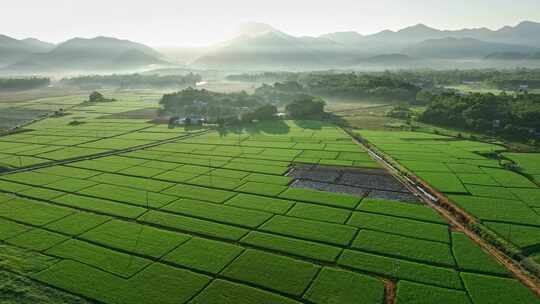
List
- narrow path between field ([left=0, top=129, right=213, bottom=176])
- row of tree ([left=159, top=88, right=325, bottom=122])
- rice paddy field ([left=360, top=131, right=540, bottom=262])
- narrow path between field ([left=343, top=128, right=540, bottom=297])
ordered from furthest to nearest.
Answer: row of tree ([left=159, top=88, right=325, bottom=122]) → narrow path between field ([left=0, top=129, right=213, bottom=176]) → rice paddy field ([left=360, top=131, right=540, bottom=262]) → narrow path between field ([left=343, top=128, right=540, bottom=297])

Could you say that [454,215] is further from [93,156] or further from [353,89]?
[353,89]

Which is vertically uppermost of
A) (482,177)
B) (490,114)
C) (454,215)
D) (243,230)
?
(490,114)

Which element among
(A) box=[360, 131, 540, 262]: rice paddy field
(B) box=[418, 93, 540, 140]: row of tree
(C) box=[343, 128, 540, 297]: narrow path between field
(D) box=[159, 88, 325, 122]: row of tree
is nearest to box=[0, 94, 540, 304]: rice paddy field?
(A) box=[360, 131, 540, 262]: rice paddy field

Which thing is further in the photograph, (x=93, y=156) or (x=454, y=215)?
(x=93, y=156)

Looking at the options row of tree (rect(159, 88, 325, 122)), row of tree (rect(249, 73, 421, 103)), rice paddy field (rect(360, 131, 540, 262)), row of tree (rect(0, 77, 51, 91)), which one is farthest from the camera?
row of tree (rect(0, 77, 51, 91))

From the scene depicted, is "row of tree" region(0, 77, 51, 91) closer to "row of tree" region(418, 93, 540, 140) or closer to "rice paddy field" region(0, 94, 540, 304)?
"rice paddy field" region(0, 94, 540, 304)

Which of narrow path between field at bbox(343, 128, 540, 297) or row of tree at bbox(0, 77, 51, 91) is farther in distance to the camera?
row of tree at bbox(0, 77, 51, 91)

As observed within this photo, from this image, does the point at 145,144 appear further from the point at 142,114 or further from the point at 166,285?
the point at 166,285

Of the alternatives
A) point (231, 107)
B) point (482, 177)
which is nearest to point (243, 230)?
point (482, 177)

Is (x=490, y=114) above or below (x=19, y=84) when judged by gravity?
below
